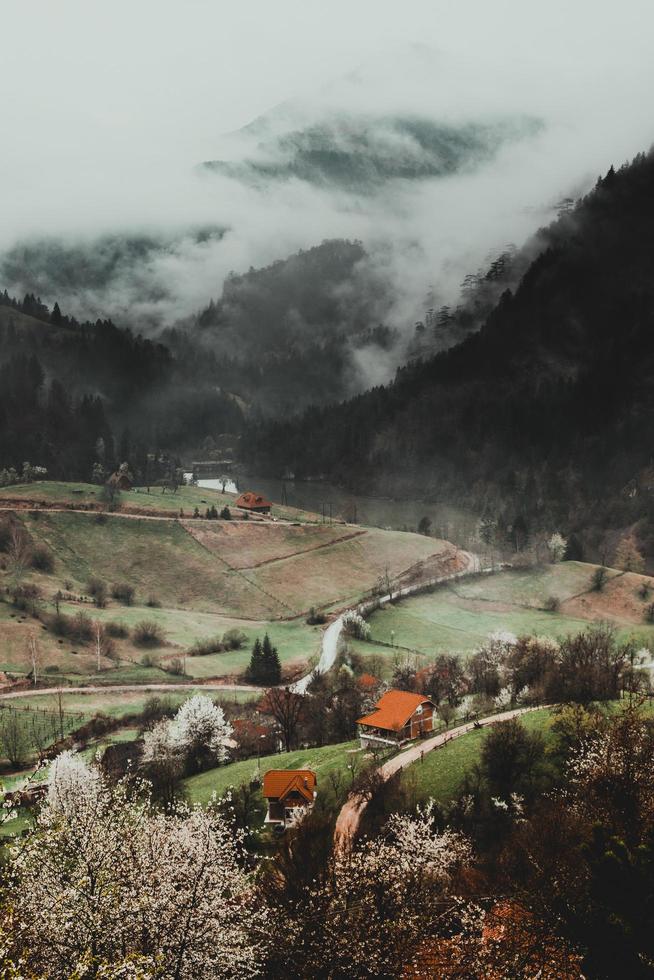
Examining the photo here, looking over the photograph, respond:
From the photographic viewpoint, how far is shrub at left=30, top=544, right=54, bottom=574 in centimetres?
14600

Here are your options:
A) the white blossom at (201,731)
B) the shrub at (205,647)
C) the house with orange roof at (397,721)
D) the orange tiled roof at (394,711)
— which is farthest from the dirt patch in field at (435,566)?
the white blossom at (201,731)

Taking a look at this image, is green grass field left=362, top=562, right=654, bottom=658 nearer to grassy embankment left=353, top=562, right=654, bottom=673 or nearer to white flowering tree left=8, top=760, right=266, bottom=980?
grassy embankment left=353, top=562, right=654, bottom=673

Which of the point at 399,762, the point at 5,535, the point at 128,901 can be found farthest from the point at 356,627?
the point at 128,901

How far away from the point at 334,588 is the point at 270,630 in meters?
22.9

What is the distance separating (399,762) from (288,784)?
8823mm

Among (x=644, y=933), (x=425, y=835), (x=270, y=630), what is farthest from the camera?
(x=270, y=630)

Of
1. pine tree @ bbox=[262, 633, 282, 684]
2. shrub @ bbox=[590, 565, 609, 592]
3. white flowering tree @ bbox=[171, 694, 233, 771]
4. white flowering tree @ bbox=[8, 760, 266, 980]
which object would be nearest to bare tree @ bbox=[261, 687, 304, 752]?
white flowering tree @ bbox=[171, 694, 233, 771]

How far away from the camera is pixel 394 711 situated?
72312mm

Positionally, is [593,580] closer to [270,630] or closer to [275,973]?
[270,630]

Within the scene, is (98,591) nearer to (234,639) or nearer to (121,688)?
(234,639)

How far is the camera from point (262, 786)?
6388 centimetres

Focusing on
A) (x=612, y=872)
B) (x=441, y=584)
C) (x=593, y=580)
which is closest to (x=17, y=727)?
(x=612, y=872)

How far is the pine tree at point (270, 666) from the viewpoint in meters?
112

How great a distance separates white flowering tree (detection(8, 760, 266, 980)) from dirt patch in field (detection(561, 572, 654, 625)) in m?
118
